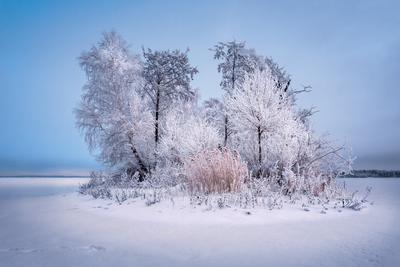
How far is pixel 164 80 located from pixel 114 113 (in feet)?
14.6

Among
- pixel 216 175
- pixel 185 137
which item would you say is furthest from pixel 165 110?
pixel 216 175

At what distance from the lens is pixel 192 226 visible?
522 centimetres

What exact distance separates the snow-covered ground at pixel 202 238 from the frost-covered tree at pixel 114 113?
44.0ft

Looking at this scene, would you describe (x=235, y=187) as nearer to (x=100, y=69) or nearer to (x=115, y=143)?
(x=115, y=143)

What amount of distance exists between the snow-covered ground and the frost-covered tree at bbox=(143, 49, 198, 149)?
15.6 m

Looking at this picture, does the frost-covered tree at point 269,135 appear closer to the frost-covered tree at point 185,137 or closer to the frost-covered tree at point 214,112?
the frost-covered tree at point 185,137

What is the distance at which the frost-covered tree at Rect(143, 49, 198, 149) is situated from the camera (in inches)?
861

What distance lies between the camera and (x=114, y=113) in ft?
63.7

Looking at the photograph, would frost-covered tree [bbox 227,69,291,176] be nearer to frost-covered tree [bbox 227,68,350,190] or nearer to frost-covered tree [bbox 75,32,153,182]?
frost-covered tree [bbox 227,68,350,190]

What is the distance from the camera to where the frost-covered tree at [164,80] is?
71.7 feet

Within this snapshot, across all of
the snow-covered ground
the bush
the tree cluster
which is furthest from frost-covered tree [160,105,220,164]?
the snow-covered ground

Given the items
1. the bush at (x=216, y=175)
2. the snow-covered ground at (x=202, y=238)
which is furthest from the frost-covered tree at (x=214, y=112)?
the snow-covered ground at (x=202, y=238)

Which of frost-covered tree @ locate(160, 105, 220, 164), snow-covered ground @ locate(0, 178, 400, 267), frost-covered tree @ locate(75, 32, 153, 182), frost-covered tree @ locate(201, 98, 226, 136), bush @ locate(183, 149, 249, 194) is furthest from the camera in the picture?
frost-covered tree @ locate(201, 98, 226, 136)

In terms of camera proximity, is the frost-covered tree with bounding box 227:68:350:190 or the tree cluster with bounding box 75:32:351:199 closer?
the frost-covered tree with bounding box 227:68:350:190
